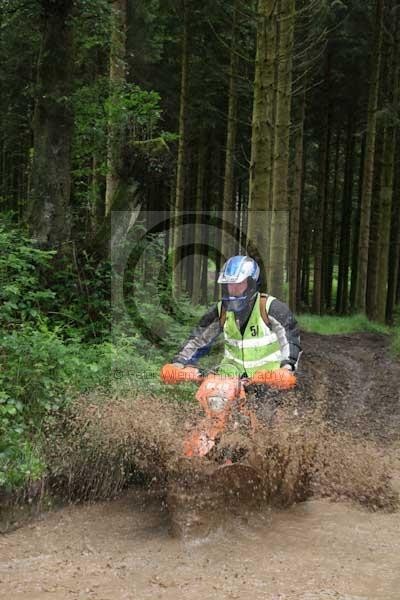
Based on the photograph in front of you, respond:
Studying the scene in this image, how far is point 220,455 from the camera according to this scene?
529 cm

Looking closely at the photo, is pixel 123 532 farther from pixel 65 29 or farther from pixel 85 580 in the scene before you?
pixel 65 29

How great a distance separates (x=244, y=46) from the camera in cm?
2022

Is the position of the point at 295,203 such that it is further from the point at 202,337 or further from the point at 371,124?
the point at 202,337

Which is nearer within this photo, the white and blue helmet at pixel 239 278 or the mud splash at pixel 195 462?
the mud splash at pixel 195 462

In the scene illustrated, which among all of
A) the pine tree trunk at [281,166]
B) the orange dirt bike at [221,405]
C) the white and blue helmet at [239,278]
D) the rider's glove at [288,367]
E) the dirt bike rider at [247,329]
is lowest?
the orange dirt bike at [221,405]

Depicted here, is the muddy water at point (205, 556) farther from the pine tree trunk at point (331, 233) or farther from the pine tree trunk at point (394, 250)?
the pine tree trunk at point (331, 233)

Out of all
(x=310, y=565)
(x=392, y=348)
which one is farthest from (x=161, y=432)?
(x=392, y=348)

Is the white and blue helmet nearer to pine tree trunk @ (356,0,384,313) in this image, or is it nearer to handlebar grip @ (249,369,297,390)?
handlebar grip @ (249,369,297,390)

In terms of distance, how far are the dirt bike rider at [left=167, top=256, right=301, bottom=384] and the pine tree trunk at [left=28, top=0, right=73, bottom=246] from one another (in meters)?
4.60

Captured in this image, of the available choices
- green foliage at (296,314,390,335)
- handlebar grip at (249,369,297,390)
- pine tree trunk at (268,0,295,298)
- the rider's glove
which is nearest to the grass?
green foliage at (296,314,390,335)

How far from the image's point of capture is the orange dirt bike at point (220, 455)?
5.12 m

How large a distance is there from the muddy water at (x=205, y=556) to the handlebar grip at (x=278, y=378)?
115 cm

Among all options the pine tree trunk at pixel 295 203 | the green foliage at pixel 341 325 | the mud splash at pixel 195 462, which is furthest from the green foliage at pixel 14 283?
the pine tree trunk at pixel 295 203

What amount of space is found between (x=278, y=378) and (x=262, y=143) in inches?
282
